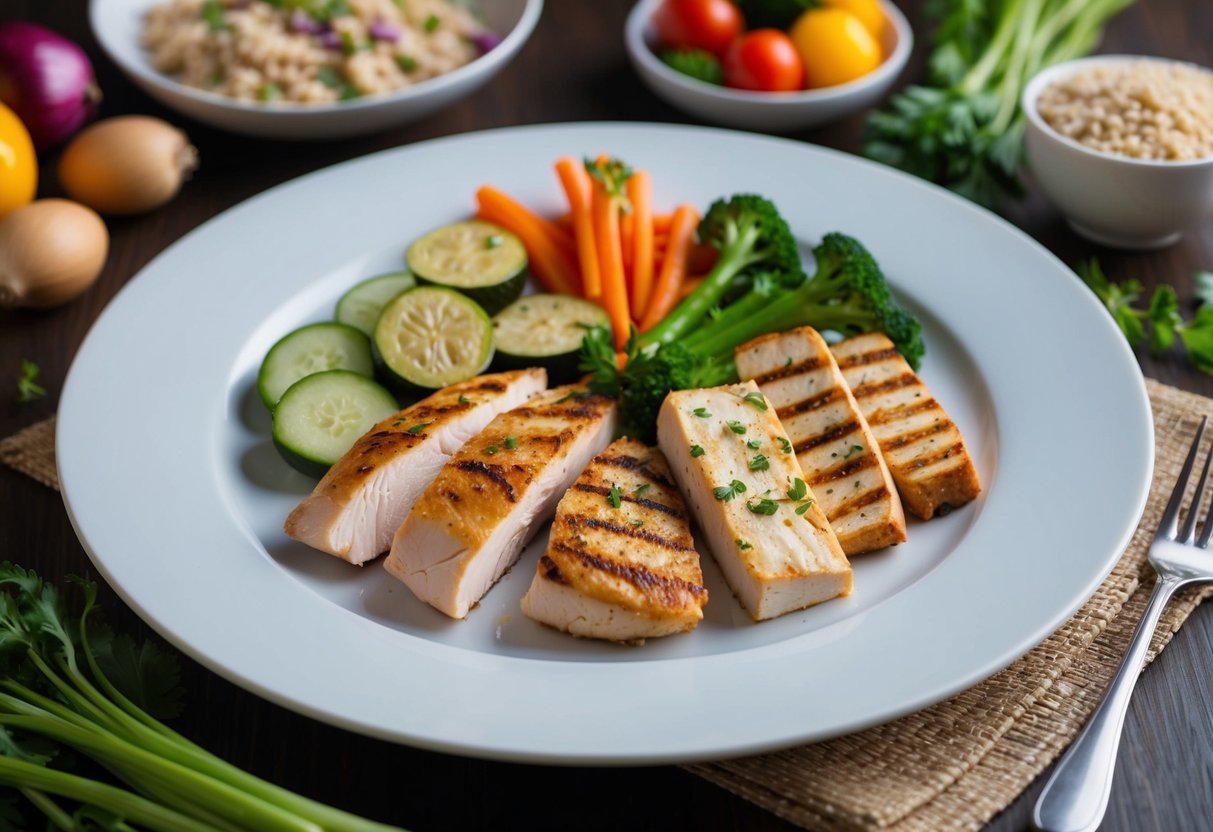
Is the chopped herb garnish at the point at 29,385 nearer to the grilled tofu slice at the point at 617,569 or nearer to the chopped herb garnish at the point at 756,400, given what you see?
the grilled tofu slice at the point at 617,569

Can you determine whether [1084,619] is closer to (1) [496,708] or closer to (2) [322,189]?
(1) [496,708]

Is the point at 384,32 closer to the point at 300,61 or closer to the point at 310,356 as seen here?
the point at 300,61

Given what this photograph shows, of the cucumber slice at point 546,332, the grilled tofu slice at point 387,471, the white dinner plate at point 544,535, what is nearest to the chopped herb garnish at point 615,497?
the white dinner plate at point 544,535

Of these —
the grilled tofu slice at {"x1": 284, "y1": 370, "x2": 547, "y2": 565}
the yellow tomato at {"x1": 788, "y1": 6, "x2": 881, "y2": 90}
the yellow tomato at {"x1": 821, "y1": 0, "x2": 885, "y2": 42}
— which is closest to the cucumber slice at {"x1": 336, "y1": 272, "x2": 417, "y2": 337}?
the grilled tofu slice at {"x1": 284, "y1": 370, "x2": 547, "y2": 565}

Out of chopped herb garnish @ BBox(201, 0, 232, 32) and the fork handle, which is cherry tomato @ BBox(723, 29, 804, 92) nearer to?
chopped herb garnish @ BBox(201, 0, 232, 32)

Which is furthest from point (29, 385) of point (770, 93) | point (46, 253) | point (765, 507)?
point (770, 93)
